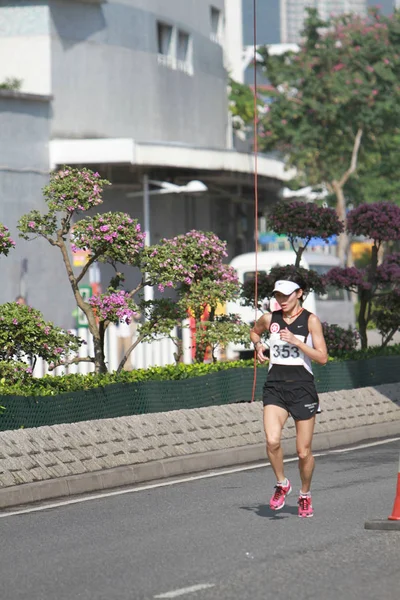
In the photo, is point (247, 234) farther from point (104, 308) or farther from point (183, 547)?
point (183, 547)

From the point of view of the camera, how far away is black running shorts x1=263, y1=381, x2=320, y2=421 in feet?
39.8

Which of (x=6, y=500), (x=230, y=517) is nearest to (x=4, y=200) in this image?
(x=6, y=500)

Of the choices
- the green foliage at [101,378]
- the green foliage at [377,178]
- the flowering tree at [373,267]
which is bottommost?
the green foliage at [101,378]

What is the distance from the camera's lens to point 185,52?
43.7 meters

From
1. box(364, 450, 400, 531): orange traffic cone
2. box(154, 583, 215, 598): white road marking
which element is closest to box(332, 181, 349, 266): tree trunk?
box(364, 450, 400, 531): orange traffic cone

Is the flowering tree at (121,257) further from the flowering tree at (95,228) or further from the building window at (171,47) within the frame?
the building window at (171,47)

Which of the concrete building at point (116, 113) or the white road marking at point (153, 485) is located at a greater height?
the concrete building at point (116, 113)

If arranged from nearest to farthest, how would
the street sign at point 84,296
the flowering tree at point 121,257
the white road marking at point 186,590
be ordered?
the white road marking at point 186,590
the flowering tree at point 121,257
the street sign at point 84,296

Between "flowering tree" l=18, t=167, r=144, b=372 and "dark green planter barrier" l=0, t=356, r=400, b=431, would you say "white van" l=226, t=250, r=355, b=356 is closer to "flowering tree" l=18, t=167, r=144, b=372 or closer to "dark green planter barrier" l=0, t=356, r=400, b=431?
"dark green planter barrier" l=0, t=356, r=400, b=431

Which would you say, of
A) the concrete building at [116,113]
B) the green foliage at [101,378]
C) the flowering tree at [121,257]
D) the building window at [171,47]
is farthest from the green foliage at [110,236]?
the building window at [171,47]

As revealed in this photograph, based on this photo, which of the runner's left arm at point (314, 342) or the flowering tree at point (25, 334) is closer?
the runner's left arm at point (314, 342)

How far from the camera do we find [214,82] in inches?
1794

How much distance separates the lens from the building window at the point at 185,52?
1703 inches

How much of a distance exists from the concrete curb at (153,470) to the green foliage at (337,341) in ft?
12.9
